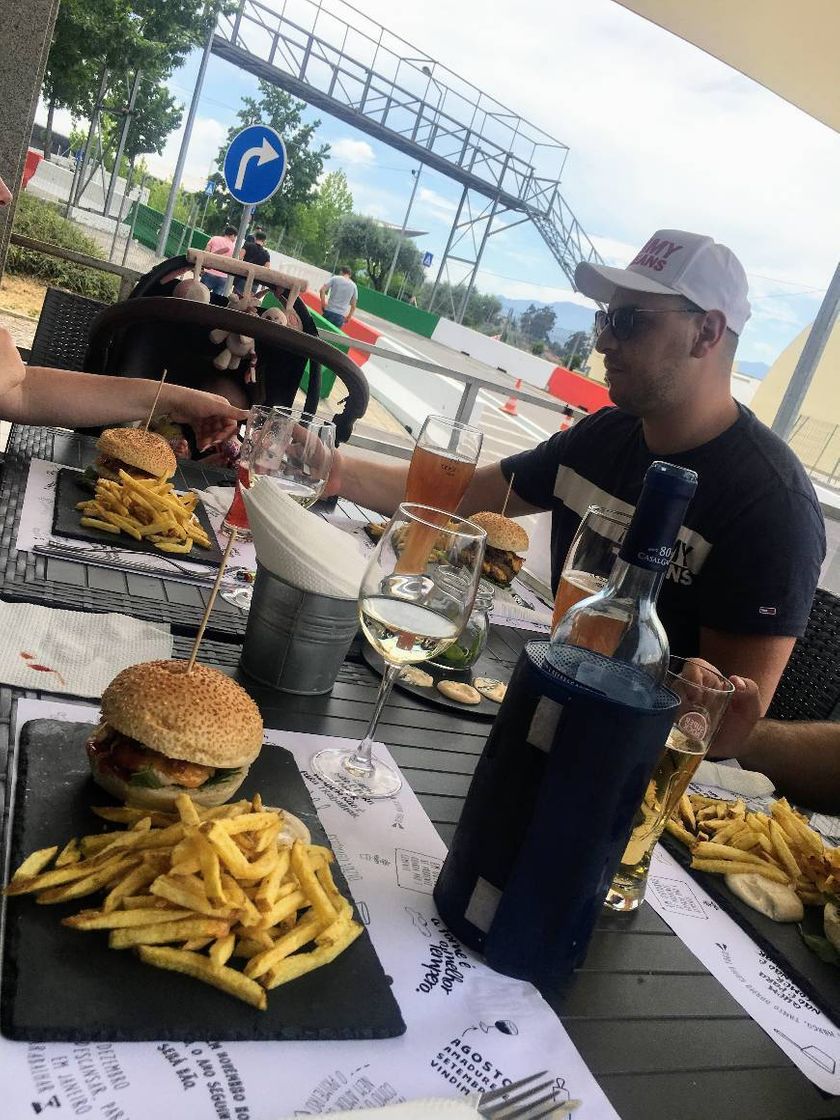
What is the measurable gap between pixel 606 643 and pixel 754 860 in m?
0.53

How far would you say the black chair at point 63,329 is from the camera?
3678mm

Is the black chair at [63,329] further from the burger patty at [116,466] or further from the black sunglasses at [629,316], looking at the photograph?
the black sunglasses at [629,316]

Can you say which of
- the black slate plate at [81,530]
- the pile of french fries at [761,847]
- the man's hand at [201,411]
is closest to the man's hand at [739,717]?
the pile of french fries at [761,847]

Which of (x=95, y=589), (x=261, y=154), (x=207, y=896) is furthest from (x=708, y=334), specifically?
(x=261, y=154)

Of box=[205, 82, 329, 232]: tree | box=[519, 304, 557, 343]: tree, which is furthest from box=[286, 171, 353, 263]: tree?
box=[519, 304, 557, 343]: tree

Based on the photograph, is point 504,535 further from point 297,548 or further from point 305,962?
point 305,962

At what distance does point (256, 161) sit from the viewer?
648 cm

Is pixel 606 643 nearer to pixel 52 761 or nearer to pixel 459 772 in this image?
pixel 459 772

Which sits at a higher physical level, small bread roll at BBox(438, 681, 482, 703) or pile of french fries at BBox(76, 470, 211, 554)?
pile of french fries at BBox(76, 470, 211, 554)

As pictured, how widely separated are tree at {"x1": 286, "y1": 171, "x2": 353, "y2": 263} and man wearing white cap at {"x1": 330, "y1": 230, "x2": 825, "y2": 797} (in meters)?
17.0

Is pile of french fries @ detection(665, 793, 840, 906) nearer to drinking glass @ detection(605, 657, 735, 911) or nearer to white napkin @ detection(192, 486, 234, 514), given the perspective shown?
drinking glass @ detection(605, 657, 735, 911)

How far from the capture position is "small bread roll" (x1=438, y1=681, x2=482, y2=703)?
1.51 metres

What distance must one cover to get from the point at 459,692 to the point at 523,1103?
0.85 metres

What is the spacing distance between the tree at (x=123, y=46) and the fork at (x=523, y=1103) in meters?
9.35
